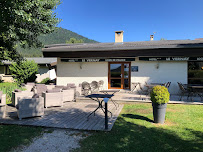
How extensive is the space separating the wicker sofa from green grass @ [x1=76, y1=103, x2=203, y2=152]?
248 cm

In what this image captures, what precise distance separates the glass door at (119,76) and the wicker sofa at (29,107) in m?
7.00

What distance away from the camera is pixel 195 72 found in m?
10.6

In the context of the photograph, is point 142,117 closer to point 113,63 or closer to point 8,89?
point 113,63

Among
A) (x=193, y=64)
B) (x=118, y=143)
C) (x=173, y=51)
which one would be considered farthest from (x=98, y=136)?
(x=193, y=64)

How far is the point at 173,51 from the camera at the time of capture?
33.6ft

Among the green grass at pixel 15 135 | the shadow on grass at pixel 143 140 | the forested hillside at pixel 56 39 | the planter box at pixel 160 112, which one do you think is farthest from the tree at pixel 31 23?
the forested hillside at pixel 56 39

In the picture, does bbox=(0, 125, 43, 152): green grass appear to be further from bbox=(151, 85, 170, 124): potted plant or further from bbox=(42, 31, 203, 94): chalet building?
bbox=(42, 31, 203, 94): chalet building

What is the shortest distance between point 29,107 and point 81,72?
280 inches

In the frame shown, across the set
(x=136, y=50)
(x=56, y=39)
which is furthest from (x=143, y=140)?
(x=56, y=39)

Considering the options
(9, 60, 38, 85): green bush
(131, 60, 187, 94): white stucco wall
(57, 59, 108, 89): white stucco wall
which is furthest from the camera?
(9, 60, 38, 85): green bush

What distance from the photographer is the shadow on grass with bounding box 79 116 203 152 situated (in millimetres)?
3246

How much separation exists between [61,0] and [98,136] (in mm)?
9973

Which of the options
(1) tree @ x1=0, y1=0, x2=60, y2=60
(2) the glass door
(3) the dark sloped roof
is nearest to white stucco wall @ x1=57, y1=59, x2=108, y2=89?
(2) the glass door

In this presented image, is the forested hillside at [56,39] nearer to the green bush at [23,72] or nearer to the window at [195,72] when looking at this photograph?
the green bush at [23,72]
